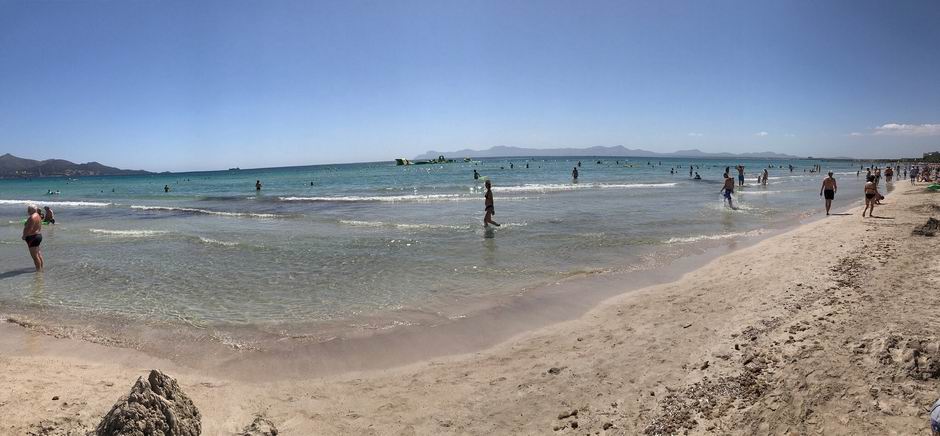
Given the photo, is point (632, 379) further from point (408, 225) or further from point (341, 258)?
point (408, 225)

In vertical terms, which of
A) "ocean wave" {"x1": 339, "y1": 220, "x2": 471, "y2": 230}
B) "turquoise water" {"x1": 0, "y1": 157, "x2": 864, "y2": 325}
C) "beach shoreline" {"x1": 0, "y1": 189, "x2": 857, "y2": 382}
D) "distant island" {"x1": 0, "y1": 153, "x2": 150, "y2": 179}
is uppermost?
"distant island" {"x1": 0, "y1": 153, "x2": 150, "y2": 179}

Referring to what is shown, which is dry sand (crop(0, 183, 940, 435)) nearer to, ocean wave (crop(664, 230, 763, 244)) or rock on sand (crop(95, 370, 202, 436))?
rock on sand (crop(95, 370, 202, 436))

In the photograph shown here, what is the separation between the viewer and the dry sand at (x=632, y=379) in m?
4.01

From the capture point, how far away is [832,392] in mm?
3982

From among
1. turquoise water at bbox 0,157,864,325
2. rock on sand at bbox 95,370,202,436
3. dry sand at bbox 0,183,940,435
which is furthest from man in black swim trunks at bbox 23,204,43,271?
rock on sand at bbox 95,370,202,436

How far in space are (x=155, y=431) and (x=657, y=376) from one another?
4732mm

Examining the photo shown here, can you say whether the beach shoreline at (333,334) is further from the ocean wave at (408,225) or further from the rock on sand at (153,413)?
the ocean wave at (408,225)

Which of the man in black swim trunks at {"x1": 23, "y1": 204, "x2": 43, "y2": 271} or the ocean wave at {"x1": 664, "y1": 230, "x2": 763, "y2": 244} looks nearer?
the man in black swim trunks at {"x1": 23, "y1": 204, "x2": 43, "y2": 271}

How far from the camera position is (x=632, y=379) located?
510 cm

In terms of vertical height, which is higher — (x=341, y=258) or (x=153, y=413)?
(x=153, y=413)

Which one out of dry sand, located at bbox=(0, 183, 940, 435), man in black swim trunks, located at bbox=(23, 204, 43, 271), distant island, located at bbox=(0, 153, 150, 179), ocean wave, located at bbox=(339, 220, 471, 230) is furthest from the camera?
distant island, located at bbox=(0, 153, 150, 179)

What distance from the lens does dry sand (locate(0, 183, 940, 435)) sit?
401 centimetres

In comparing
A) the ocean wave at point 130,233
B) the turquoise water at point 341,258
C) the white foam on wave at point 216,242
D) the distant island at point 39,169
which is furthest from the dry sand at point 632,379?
the distant island at point 39,169

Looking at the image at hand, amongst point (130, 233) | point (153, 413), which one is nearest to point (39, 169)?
point (130, 233)
